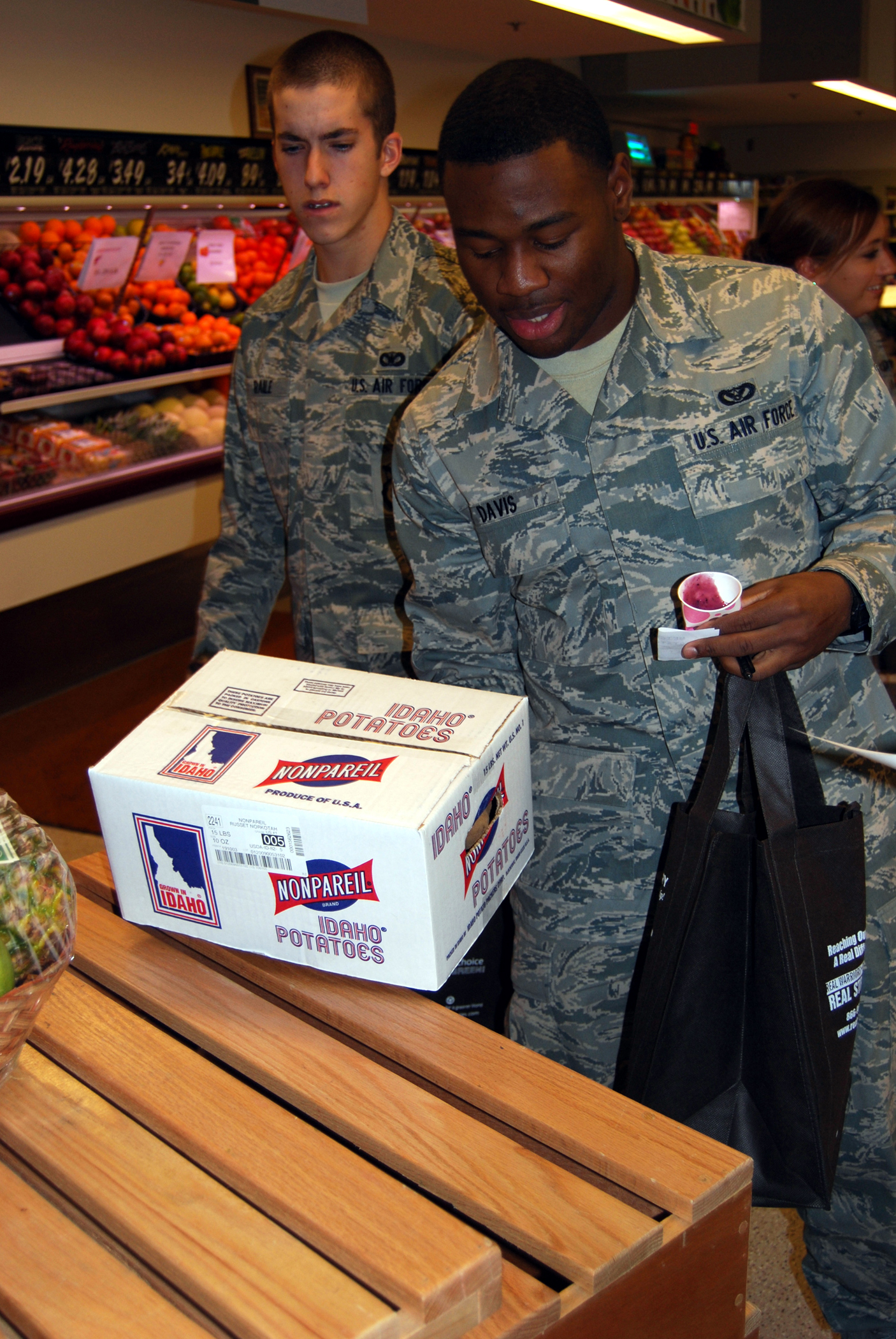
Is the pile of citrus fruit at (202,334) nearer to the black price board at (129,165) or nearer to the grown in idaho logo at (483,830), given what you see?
the black price board at (129,165)

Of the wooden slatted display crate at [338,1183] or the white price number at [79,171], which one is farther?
the white price number at [79,171]

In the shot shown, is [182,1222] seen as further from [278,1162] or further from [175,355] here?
[175,355]

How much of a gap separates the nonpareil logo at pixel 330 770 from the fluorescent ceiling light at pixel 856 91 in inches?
272

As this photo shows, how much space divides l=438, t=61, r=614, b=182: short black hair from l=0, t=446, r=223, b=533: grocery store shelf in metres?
3.31

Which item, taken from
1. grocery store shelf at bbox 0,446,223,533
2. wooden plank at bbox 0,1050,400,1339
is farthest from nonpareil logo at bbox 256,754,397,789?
grocery store shelf at bbox 0,446,223,533

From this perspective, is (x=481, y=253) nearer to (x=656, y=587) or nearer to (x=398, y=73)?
(x=656, y=587)

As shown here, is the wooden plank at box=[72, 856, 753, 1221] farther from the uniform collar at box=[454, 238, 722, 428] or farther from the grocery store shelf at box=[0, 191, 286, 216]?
the grocery store shelf at box=[0, 191, 286, 216]

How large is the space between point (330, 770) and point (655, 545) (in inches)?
24.7

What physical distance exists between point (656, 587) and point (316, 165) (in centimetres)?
129

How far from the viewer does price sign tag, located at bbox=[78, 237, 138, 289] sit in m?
4.76

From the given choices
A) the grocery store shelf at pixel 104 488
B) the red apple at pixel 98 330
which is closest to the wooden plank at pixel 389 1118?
the grocery store shelf at pixel 104 488

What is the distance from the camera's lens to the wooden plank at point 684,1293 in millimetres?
921

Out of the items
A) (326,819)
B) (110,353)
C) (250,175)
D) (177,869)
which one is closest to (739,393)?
(326,819)

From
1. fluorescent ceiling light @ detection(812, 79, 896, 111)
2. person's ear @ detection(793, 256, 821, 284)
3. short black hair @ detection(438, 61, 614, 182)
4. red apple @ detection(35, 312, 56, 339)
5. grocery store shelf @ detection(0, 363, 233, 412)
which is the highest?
fluorescent ceiling light @ detection(812, 79, 896, 111)
